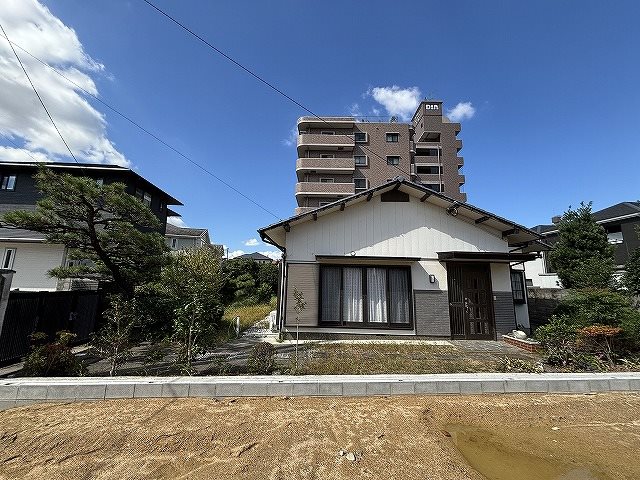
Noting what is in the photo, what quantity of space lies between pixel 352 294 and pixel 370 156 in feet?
96.3

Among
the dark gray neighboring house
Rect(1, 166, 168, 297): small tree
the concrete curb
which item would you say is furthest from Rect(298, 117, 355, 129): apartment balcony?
the concrete curb

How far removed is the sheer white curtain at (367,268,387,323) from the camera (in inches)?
336

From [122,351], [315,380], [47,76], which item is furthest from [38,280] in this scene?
[315,380]

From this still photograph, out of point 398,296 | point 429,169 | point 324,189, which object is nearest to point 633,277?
point 398,296

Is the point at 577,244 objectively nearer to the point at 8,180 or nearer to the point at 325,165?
the point at 325,165

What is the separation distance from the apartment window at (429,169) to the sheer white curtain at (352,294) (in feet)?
102

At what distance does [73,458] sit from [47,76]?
917cm

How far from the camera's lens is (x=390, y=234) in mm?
8922

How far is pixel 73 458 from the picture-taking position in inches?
101

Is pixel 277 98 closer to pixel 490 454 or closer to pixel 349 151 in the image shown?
pixel 490 454

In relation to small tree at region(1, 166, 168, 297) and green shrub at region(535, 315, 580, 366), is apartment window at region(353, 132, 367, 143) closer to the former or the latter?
small tree at region(1, 166, 168, 297)

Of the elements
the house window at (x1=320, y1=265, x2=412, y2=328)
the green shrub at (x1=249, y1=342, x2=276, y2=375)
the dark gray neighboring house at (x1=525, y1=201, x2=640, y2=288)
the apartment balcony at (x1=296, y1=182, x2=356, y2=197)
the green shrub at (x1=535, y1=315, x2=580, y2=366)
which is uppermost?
the apartment balcony at (x1=296, y1=182, x2=356, y2=197)

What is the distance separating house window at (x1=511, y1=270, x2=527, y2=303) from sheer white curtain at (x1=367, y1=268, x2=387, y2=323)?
543 centimetres

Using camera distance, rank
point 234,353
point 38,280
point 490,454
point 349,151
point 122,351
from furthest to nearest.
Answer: point 349,151 < point 38,280 < point 234,353 < point 122,351 < point 490,454
